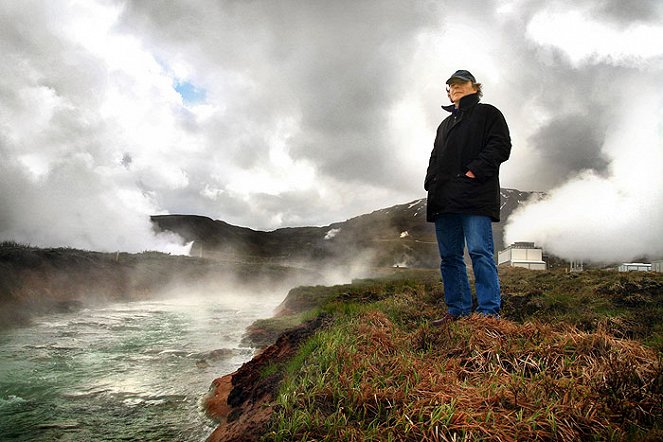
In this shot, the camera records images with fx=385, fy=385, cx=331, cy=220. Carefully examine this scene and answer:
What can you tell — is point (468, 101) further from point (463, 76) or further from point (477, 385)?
point (477, 385)

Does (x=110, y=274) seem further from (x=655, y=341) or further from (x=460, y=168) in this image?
(x=655, y=341)

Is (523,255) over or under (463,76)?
under

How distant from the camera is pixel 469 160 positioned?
416 centimetres

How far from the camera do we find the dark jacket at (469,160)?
156 inches

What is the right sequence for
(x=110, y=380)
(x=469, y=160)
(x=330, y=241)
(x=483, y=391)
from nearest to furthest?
(x=483, y=391) → (x=469, y=160) → (x=110, y=380) → (x=330, y=241)

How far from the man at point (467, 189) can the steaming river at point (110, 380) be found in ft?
10.1

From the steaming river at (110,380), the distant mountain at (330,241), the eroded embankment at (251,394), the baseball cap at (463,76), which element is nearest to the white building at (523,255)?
the distant mountain at (330,241)

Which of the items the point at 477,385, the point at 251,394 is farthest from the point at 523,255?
the point at 477,385

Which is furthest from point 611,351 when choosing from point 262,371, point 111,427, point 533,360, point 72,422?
point 72,422

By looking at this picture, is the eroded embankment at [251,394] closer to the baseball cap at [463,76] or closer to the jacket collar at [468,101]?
the jacket collar at [468,101]

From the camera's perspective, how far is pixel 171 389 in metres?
5.33

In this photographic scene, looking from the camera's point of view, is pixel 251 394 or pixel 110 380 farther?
pixel 110 380

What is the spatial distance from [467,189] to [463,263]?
32.7 inches

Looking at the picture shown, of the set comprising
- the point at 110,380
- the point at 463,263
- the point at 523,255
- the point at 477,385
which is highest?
the point at 523,255
